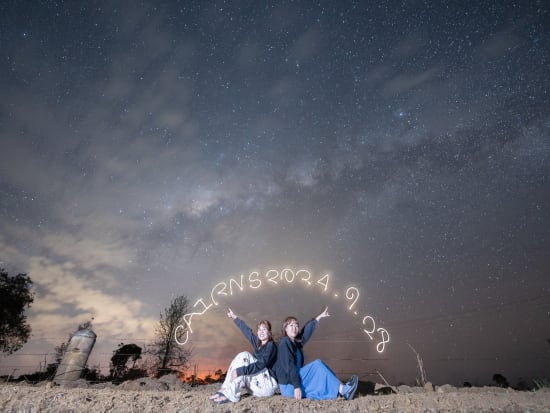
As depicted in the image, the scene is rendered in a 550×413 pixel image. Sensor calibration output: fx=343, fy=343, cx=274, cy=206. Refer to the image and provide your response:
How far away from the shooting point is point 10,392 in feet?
21.8

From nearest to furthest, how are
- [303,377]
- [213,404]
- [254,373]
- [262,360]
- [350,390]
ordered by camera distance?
[213,404], [254,373], [262,360], [350,390], [303,377]

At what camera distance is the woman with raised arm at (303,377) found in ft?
22.8

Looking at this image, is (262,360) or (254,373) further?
(262,360)

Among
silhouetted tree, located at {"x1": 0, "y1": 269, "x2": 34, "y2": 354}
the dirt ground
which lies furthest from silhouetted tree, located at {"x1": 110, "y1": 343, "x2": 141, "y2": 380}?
the dirt ground

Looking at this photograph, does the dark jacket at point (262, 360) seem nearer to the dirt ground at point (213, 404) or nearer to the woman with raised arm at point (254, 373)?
the woman with raised arm at point (254, 373)

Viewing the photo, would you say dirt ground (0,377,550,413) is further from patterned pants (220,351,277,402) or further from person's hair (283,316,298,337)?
person's hair (283,316,298,337)

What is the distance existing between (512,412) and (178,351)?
34.8 metres

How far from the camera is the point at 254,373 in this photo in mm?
6789

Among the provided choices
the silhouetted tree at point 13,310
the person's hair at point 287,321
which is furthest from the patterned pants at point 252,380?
the silhouetted tree at point 13,310

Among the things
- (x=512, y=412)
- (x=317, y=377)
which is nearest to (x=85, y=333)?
(x=317, y=377)

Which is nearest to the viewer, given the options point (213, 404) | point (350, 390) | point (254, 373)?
point (213, 404)

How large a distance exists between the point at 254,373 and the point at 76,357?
558 inches

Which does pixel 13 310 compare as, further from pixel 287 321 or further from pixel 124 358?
pixel 287 321

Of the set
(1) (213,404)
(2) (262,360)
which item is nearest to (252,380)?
(2) (262,360)
